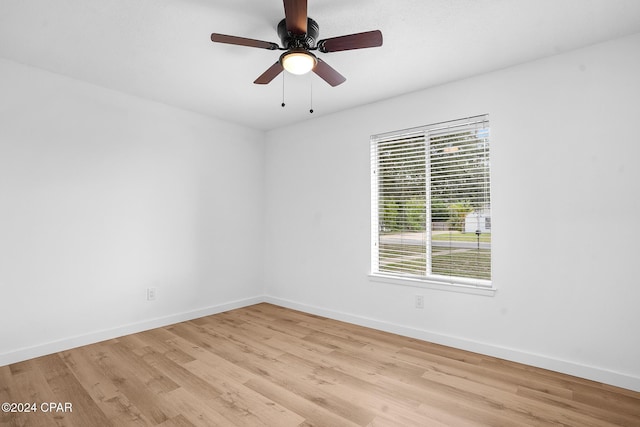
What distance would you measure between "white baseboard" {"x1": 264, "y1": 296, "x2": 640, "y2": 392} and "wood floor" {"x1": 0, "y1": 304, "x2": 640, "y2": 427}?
70 mm

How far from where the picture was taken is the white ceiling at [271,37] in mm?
2006

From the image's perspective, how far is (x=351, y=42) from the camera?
6.36 feet

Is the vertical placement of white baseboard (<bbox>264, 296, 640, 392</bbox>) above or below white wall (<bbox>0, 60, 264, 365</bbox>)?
below

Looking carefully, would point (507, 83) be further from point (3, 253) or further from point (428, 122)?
point (3, 253)

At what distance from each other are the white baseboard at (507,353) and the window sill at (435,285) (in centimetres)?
45

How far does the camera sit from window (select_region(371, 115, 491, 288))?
294 centimetres

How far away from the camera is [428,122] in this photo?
126 inches

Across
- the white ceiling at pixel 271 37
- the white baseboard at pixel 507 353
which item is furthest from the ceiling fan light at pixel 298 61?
the white baseboard at pixel 507 353

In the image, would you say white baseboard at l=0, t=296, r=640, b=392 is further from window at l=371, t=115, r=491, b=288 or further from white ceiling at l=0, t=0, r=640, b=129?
white ceiling at l=0, t=0, r=640, b=129

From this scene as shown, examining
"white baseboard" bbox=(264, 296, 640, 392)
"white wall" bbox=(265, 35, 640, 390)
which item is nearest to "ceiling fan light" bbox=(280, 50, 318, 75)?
"white wall" bbox=(265, 35, 640, 390)

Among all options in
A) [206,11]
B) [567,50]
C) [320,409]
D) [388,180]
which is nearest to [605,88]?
[567,50]

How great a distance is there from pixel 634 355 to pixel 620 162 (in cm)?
140

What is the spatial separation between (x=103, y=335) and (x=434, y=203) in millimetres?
3618

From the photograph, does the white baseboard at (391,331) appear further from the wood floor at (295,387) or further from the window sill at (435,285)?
the window sill at (435,285)
